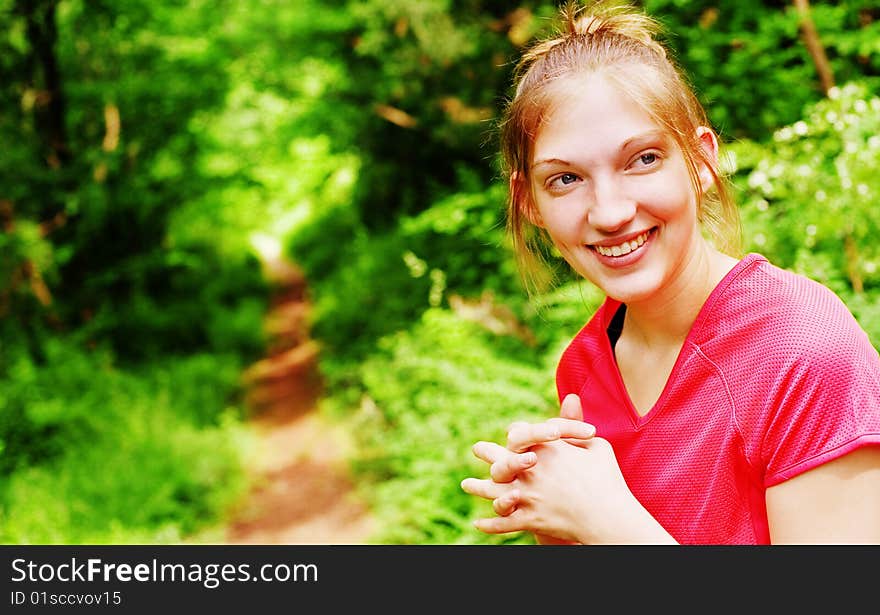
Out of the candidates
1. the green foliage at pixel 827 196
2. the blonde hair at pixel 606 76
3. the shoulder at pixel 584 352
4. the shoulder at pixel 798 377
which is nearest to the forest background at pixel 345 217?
the green foliage at pixel 827 196

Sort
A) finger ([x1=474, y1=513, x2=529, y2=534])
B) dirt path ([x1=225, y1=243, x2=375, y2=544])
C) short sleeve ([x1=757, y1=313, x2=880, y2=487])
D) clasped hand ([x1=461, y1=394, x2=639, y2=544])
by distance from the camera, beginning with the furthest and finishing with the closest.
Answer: dirt path ([x1=225, y1=243, x2=375, y2=544]), finger ([x1=474, y1=513, x2=529, y2=534]), clasped hand ([x1=461, y1=394, x2=639, y2=544]), short sleeve ([x1=757, y1=313, x2=880, y2=487])

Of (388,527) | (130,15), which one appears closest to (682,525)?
(388,527)

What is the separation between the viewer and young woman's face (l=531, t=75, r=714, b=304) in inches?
45.7

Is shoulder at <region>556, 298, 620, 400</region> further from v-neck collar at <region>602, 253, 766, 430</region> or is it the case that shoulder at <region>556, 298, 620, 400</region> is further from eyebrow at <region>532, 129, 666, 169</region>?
eyebrow at <region>532, 129, 666, 169</region>

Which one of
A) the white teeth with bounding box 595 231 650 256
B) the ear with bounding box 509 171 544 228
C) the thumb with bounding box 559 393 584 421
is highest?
the ear with bounding box 509 171 544 228

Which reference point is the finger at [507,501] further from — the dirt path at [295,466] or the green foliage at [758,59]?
the dirt path at [295,466]

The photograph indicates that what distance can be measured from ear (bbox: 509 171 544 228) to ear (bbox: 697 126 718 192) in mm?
272

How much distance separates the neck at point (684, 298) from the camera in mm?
1246

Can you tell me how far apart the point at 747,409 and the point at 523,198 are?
0.56m

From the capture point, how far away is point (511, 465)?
1.22 m

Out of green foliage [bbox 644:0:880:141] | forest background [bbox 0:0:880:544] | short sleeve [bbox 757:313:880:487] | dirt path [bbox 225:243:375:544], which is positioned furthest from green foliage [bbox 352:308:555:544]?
short sleeve [bbox 757:313:880:487]

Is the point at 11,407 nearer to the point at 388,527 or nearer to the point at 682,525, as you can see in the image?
the point at 388,527

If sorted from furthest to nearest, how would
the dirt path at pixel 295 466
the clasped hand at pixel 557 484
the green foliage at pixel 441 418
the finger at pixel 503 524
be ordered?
the dirt path at pixel 295 466 → the green foliage at pixel 441 418 → the finger at pixel 503 524 → the clasped hand at pixel 557 484

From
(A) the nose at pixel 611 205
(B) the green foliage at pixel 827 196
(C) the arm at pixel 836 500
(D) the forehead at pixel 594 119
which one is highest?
(B) the green foliage at pixel 827 196
